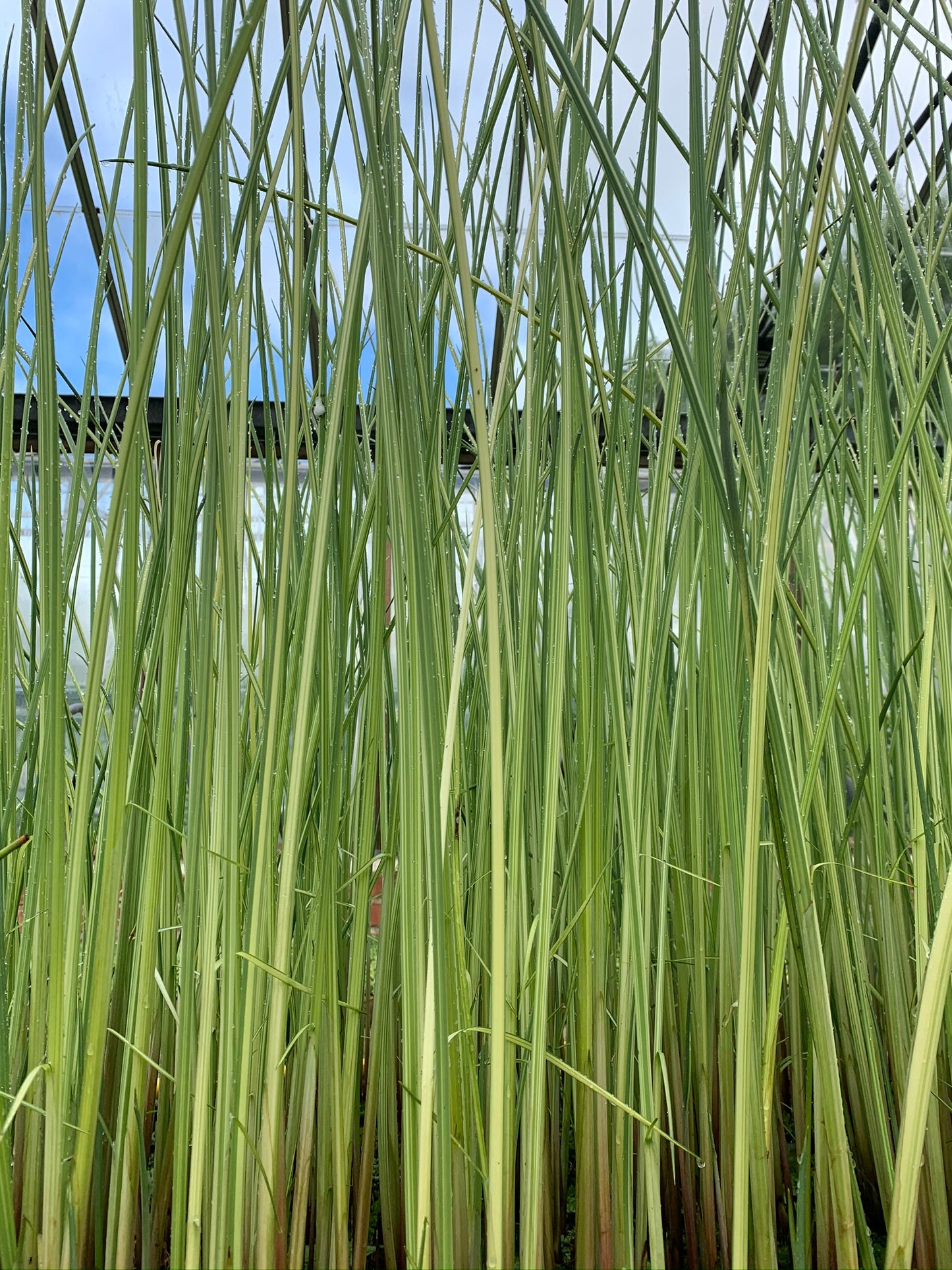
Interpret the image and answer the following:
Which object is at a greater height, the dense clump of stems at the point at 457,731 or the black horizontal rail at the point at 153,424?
the black horizontal rail at the point at 153,424

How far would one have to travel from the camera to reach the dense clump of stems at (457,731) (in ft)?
0.91

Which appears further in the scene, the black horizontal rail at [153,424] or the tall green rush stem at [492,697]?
the black horizontal rail at [153,424]

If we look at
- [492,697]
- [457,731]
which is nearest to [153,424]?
[457,731]

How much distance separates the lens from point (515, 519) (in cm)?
38

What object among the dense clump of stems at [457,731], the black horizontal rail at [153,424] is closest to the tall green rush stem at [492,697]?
the dense clump of stems at [457,731]

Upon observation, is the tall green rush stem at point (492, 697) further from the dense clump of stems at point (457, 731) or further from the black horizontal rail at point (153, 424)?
the black horizontal rail at point (153, 424)

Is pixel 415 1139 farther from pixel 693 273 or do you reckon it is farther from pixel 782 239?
pixel 782 239

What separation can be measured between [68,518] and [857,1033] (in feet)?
1.54

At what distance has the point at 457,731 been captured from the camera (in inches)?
15.1

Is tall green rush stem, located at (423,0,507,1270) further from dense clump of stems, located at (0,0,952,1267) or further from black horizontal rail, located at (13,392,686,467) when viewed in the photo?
black horizontal rail, located at (13,392,686,467)

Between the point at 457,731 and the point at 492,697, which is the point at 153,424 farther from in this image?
the point at 492,697

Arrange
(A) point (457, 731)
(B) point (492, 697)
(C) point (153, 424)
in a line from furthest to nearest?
(C) point (153, 424) < (A) point (457, 731) < (B) point (492, 697)

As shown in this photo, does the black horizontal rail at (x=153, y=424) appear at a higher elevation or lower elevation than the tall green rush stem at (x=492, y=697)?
higher

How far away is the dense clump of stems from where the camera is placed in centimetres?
28
